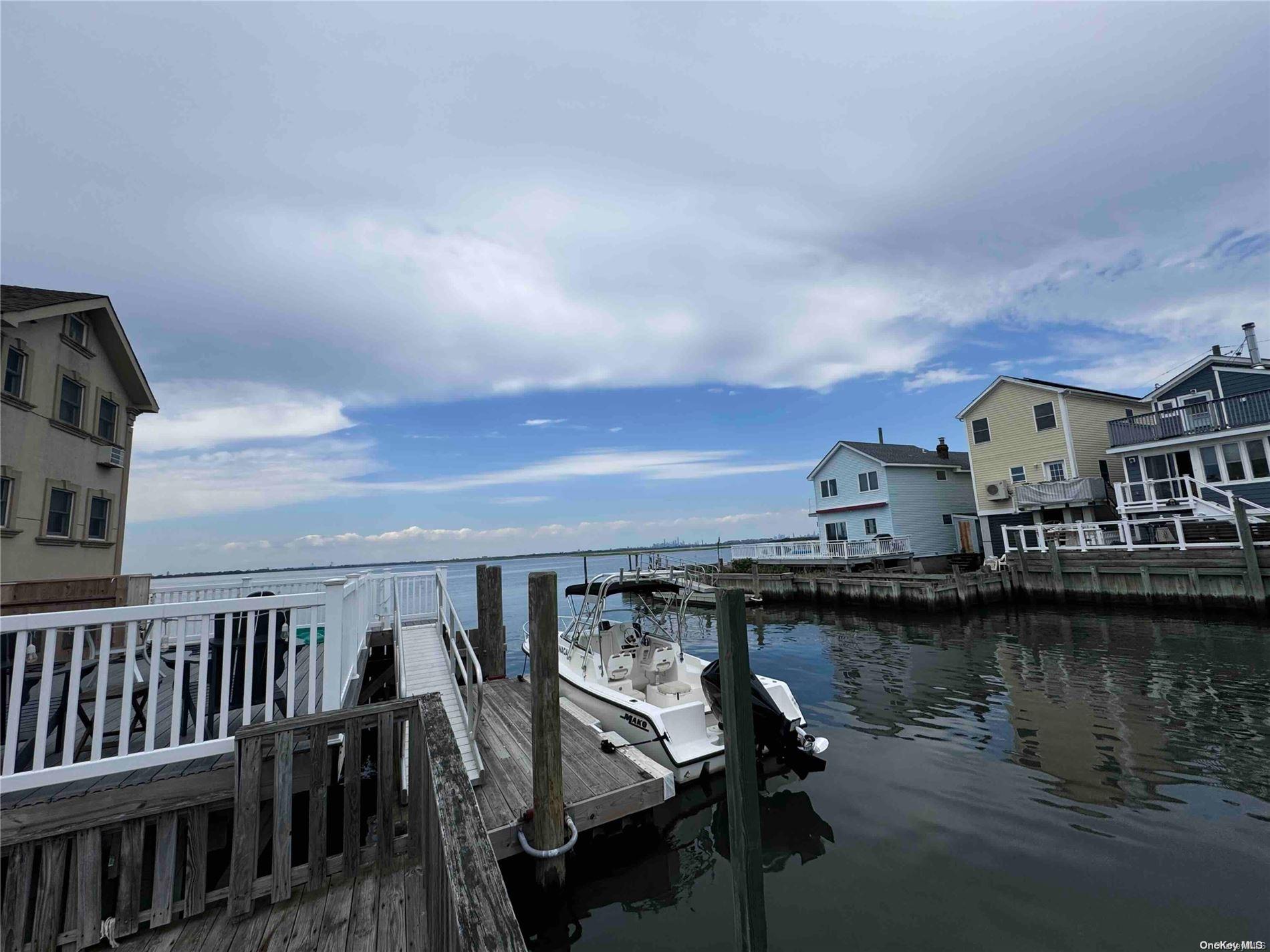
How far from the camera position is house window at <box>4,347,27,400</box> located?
33.0 feet

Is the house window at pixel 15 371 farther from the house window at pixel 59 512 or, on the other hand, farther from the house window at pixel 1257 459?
the house window at pixel 1257 459

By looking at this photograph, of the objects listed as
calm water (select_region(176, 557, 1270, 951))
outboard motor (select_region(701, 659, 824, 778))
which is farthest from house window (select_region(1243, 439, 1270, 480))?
outboard motor (select_region(701, 659, 824, 778))

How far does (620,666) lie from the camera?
9914mm

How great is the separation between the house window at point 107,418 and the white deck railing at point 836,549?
2322 centimetres

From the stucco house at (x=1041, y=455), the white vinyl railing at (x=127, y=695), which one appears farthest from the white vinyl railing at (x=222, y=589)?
the stucco house at (x=1041, y=455)

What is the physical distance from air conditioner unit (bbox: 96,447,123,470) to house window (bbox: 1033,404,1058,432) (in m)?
35.3

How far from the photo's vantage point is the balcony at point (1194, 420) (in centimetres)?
2009

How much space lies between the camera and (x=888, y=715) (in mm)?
10023

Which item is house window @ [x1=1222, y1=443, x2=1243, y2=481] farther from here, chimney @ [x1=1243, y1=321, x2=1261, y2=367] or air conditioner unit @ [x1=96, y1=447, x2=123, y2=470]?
air conditioner unit @ [x1=96, y1=447, x2=123, y2=470]

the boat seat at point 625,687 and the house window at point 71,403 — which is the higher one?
the house window at point 71,403

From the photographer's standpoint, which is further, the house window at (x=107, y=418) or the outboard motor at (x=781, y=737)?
the house window at (x=107, y=418)

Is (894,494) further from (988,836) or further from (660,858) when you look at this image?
(660,858)

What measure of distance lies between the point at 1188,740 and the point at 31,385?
2139 centimetres

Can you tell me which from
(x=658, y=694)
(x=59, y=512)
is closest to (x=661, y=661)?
(x=658, y=694)
